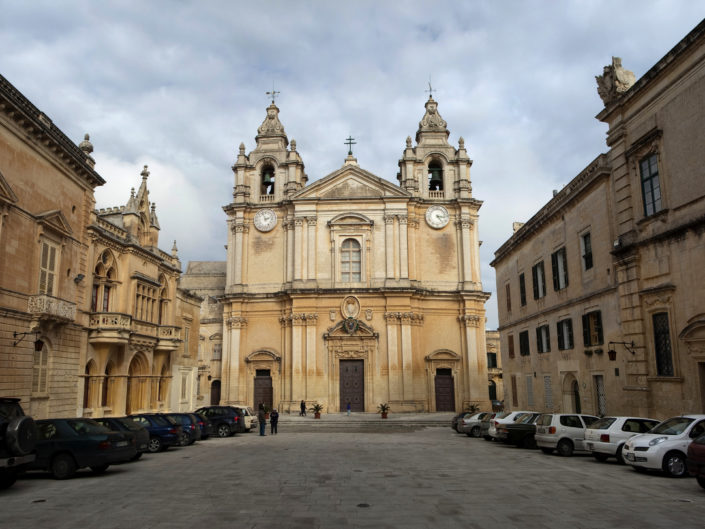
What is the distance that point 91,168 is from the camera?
927 inches

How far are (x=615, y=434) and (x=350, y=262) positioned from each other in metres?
28.8

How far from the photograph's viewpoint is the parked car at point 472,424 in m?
25.5

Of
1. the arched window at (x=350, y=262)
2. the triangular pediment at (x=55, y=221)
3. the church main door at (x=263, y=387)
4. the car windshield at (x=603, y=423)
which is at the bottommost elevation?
the car windshield at (x=603, y=423)

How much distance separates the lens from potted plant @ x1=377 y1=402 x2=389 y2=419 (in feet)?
122

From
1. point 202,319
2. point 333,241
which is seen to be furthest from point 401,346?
point 202,319

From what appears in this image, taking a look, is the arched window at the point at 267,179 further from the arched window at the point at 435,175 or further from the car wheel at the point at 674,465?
the car wheel at the point at 674,465

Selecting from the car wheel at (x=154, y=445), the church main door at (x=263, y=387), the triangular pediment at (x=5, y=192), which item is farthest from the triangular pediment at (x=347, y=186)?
the car wheel at (x=154, y=445)

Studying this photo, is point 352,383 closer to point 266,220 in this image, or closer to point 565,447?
point 266,220

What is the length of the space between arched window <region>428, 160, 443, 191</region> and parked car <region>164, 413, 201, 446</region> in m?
28.4

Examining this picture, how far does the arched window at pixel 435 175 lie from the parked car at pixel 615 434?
31338 mm

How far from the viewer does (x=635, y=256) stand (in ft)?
61.7

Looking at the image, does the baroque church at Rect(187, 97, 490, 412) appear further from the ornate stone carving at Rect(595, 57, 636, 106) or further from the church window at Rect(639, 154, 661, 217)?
the church window at Rect(639, 154, 661, 217)

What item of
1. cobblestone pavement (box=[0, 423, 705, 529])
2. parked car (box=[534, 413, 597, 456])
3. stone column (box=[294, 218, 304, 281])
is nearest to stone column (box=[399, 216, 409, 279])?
stone column (box=[294, 218, 304, 281])

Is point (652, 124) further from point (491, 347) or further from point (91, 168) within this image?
point (491, 347)
